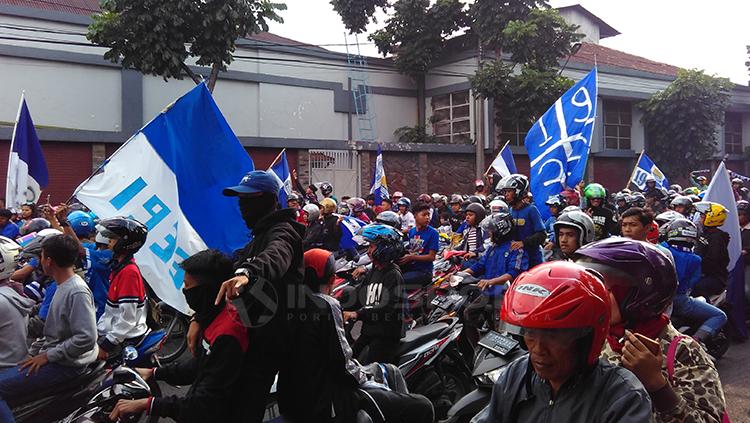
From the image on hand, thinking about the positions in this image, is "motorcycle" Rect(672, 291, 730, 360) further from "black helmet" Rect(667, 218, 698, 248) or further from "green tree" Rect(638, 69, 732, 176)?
"green tree" Rect(638, 69, 732, 176)

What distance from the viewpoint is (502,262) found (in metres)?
6.21

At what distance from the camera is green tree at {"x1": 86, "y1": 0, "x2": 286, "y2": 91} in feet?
52.4

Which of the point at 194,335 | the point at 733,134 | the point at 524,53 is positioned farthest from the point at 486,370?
the point at 733,134

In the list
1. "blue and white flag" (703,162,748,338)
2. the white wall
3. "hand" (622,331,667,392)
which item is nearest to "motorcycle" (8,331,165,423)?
"hand" (622,331,667,392)

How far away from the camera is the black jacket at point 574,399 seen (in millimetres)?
1639

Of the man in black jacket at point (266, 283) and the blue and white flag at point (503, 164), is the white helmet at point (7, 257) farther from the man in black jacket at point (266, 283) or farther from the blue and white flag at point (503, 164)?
the blue and white flag at point (503, 164)

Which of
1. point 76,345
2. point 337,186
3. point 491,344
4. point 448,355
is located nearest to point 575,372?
point 491,344

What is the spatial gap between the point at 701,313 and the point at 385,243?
10.9ft

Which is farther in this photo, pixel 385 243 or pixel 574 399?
pixel 385 243

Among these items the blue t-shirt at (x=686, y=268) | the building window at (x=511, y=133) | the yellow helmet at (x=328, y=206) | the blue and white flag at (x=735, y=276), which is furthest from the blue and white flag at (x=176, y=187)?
the building window at (x=511, y=133)

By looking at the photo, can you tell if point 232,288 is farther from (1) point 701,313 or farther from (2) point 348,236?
(2) point 348,236

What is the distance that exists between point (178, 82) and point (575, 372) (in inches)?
869

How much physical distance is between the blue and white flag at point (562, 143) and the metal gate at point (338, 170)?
36.5 feet

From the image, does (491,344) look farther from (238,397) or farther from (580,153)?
(580,153)
